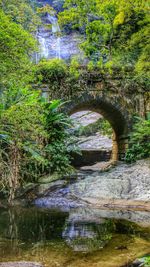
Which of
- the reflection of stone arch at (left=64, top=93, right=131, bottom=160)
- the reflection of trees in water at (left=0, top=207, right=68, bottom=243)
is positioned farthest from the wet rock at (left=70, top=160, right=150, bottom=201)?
the reflection of stone arch at (left=64, top=93, right=131, bottom=160)

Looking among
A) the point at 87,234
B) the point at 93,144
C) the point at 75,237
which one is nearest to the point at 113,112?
the point at 93,144

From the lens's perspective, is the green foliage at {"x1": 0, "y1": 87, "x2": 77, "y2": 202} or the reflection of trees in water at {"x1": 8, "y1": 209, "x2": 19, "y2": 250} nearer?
the reflection of trees in water at {"x1": 8, "y1": 209, "x2": 19, "y2": 250}

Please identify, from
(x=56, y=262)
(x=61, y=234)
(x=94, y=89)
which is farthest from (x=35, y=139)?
(x=94, y=89)

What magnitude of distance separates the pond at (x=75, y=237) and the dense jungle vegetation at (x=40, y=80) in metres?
1.32

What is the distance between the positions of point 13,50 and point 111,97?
28.1ft

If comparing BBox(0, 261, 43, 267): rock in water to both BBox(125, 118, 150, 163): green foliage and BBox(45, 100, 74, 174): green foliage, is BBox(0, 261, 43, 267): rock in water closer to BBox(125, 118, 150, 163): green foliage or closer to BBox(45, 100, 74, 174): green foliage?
BBox(45, 100, 74, 174): green foliage

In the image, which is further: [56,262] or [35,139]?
[35,139]

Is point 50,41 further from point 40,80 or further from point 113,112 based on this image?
point 40,80

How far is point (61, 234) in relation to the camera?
18.8 feet

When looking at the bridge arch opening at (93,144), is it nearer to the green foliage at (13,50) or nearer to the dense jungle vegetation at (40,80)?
the dense jungle vegetation at (40,80)

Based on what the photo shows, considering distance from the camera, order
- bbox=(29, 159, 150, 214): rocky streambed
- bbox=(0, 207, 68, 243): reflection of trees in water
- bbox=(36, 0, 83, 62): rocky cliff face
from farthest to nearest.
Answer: bbox=(36, 0, 83, 62): rocky cliff face, bbox=(29, 159, 150, 214): rocky streambed, bbox=(0, 207, 68, 243): reflection of trees in water

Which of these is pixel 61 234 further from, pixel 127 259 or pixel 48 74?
pixel 48 74

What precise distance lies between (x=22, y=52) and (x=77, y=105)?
775 centimetres

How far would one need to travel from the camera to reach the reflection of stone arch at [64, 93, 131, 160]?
14.3m
